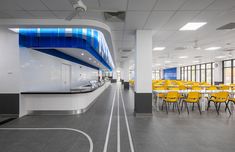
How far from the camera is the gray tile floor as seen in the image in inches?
100

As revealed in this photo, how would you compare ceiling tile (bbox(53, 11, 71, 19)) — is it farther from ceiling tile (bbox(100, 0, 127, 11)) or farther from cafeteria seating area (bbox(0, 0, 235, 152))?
ceiling tile (bbox(100, 0, 127, 11))

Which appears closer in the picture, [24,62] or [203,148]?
[203,148]

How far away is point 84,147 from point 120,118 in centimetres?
192

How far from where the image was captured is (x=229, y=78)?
1213 cm

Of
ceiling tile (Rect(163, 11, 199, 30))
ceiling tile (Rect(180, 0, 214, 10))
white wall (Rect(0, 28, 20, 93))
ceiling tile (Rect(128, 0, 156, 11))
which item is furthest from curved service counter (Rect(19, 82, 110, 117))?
ceiling tile (Rect(180, 0, 214, 10))

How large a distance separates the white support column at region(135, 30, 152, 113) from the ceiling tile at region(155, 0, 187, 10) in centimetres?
148

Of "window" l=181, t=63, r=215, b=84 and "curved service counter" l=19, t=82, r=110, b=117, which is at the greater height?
"window" l=181, t=63, r=215, b=84

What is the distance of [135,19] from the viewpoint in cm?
372

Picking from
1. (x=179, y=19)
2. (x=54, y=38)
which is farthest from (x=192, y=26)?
(x=54, y=38)

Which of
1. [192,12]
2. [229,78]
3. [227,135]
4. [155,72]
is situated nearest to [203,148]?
[227,135]

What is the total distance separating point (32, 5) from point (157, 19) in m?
3.49

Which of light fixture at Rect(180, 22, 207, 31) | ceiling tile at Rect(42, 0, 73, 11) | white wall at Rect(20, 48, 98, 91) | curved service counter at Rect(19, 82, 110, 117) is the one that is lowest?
curved service counter at Rect(19, 82, 110, 117)

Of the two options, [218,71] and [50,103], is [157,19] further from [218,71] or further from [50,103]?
[218,71]

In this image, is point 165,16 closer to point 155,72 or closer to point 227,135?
point 227,135
